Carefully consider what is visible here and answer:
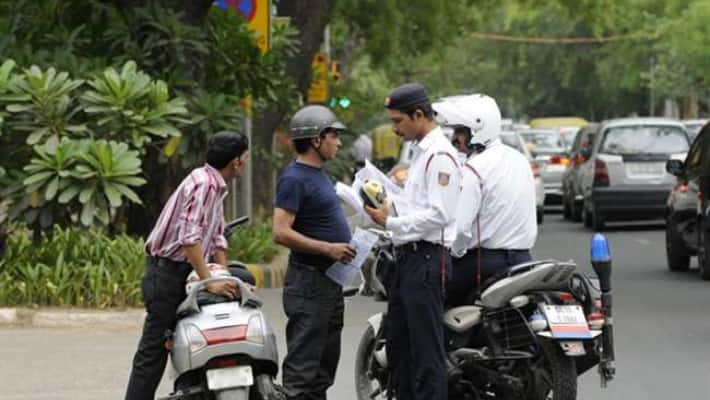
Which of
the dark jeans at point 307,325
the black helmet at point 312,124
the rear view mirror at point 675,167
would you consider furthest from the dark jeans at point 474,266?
the rear view mirror at point 675,167

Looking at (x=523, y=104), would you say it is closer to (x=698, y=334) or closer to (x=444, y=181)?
(x=698, y=334)

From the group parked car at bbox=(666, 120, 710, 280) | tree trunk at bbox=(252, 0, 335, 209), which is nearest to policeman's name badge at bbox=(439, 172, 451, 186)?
parked car at bbox=(666, 120, 710, 280)

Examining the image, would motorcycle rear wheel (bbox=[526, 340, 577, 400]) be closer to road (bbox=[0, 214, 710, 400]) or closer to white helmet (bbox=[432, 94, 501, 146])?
white helmet (bbox=[432, 94, 501, 146])

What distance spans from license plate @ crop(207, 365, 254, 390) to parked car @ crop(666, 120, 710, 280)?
10.4 meters

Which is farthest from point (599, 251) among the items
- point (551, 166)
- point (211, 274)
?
point (551, 166)

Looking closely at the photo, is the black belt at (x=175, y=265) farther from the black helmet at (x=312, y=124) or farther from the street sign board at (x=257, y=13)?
the street sign board at (x=257, y=13)

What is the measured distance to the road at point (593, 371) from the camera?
11.7 m

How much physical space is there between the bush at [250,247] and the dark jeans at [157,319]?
29.1 feet

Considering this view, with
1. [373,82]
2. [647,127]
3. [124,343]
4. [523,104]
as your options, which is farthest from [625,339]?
[523,104]

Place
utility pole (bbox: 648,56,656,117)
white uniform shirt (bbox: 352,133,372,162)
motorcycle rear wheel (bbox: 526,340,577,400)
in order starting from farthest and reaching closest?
1. utility pole (bbox: 648,56,656,117)
2. white uniform shirt (bbox: 352,133,372,162)
3. motorcycle rear wheel (bbox: 526,340,577,400)

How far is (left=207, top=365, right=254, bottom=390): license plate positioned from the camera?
8.88 metres

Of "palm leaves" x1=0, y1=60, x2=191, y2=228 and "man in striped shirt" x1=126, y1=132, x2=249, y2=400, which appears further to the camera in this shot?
"palm leaves" x1=0, y1=60, x2=191, y2=228

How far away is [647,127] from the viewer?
2764 cm

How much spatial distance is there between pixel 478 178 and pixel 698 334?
17.0 feet
